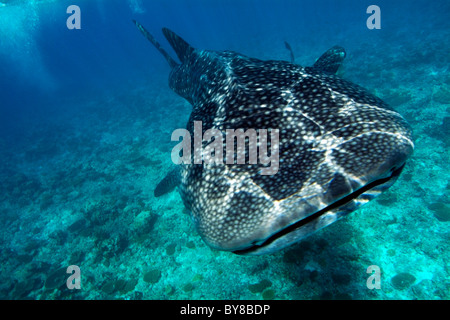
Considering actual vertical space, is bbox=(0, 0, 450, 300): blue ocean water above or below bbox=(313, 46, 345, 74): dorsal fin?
below

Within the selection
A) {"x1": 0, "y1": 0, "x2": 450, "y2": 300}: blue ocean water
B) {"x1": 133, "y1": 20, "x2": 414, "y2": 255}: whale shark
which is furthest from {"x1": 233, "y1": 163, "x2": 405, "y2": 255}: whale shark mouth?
{"x1": 0, "y1": 0, "x2": 450, "y2": 300}: blue ocean water

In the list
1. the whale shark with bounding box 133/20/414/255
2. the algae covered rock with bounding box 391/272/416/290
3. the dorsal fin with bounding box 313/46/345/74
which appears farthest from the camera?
the dorsal fin with bounding box 313/46/345/74

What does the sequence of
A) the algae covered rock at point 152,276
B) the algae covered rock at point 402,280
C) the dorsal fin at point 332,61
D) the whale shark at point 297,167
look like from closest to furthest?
the whale shark at point 297,167, the algae covered rock at point 402,280, the dorsal fin at point 332,61, the algae covered rock at point 152,276

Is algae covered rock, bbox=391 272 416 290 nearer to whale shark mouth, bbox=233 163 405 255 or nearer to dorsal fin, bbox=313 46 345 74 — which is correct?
whale shark mouth, bbox=233 163 405 255

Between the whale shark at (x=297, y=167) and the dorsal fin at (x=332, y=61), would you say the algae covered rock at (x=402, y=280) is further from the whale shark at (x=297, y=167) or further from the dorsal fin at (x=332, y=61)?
the dorsal fin at (x=332, y=61)

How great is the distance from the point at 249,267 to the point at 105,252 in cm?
509

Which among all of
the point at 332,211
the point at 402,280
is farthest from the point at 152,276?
the point at 332,211

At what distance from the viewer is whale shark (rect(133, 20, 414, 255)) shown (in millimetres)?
1888

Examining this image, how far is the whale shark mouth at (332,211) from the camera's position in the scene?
Answer: 6.41 ft

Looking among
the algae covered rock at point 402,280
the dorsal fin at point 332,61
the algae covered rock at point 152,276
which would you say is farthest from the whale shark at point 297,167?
the algae covered rock at point 152,276

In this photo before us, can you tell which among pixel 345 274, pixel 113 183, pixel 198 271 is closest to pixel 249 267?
pixel 198 271

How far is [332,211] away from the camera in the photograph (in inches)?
78.3

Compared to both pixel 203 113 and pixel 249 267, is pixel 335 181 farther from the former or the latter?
pixel 249 267

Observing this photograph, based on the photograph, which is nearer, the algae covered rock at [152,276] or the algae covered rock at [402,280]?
the algae covered rock at [402,280]
